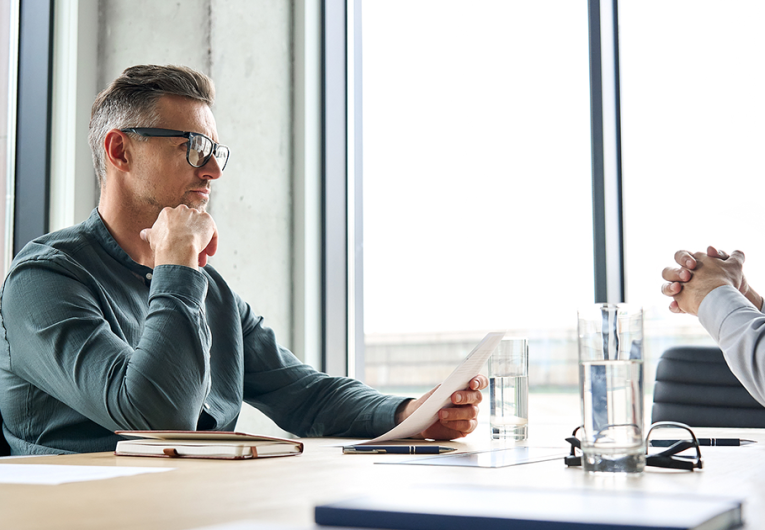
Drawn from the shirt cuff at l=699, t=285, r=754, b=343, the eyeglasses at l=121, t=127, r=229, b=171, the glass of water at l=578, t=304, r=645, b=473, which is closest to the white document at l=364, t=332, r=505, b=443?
the glass of water at l=578, t=304, r=645, b=473

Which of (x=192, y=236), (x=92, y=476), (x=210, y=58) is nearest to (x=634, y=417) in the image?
(x=92, y=476)

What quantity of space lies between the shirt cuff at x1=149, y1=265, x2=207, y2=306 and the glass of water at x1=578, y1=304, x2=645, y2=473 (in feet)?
2.75

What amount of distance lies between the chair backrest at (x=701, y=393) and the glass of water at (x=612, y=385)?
4.75 ft

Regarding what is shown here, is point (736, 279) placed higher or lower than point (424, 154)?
lower

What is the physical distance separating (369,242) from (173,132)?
1.86 meters

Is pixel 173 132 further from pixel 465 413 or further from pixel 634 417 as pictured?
pixel 634 417

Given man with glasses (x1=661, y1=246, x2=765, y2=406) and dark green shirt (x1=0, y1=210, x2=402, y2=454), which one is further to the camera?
man with glasses (x1=661, y1=246, x2=765, y2=406)

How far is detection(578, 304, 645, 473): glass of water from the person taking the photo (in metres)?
0.73

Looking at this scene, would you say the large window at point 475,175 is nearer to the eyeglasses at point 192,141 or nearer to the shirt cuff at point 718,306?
the shirt cuff at point 718,306

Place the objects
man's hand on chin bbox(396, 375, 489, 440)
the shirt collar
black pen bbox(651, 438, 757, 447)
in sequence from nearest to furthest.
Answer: black pen bbox(651, 438, 757, 447) → man's hand on chin bbox(396, 375, 489, 440) → the shirt collar

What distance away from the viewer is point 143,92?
1.72 m

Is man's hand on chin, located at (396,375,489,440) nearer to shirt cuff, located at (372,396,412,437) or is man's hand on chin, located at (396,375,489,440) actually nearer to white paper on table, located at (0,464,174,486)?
shirt cuff, located at (372,396,412,437)

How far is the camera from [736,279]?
5.64 feet

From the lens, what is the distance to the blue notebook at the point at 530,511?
0.44 m
